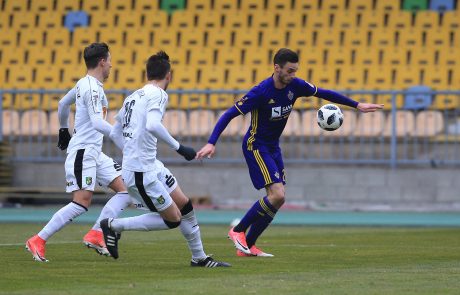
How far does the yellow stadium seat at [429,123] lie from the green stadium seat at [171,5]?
7.20 meters

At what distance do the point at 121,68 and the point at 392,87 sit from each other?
590 cm

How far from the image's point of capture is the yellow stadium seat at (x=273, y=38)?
2409 centimetres

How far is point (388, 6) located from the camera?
24.4m

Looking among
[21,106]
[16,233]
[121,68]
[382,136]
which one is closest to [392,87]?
[382,136]

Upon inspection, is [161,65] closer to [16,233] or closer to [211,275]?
[211,275]

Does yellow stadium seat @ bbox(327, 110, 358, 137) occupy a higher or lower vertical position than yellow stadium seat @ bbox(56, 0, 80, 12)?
lower

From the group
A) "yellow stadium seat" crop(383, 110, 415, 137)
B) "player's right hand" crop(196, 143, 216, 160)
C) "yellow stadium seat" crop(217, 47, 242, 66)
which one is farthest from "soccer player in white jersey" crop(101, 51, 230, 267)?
"yellow stadium seat" crop(217, 47, 242, 66)

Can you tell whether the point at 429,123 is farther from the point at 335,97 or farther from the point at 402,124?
the point at 335,97

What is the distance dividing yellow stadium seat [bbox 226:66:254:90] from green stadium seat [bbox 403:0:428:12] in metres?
4.03

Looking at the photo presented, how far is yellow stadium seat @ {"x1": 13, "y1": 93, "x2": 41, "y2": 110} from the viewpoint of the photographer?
21438 millimetres

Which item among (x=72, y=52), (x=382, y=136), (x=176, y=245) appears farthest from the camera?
(x=72, y=52)

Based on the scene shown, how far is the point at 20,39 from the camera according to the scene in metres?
25.3

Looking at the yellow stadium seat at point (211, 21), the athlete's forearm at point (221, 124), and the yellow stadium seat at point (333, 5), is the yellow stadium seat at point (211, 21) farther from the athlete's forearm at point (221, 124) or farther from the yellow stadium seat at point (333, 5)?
the athlete's forearm at point (221, 124)

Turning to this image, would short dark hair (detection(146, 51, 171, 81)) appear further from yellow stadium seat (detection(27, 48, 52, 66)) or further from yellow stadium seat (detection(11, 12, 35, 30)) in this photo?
yellow stadium seat (detection(11, 12, 35, 30))
